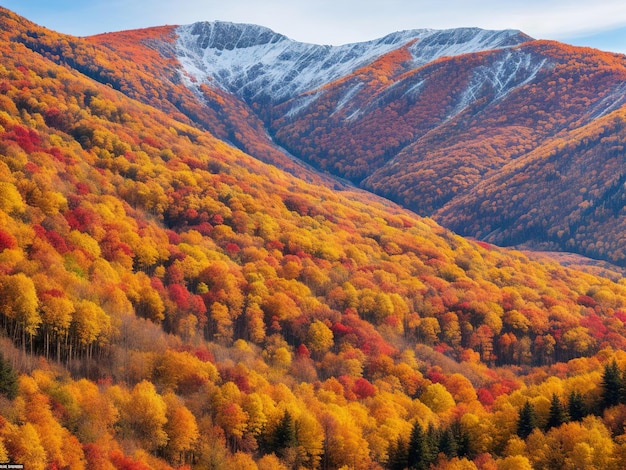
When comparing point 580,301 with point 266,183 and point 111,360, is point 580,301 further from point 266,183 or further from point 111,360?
point 111,360

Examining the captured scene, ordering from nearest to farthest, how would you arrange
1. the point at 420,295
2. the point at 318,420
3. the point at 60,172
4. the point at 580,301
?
1. the point at 318,420
2. the point at 60,172
3. the point at 420,295
4. the point at 580,301

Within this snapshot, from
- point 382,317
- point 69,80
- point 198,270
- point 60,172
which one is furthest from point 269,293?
point 69,80

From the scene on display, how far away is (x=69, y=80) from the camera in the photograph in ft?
615

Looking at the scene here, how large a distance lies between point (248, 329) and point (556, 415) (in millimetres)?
49602

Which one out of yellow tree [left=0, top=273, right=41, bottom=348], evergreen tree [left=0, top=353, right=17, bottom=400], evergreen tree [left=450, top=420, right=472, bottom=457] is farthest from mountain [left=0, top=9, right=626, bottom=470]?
evergreen tree [left=450, top=420, right=472, bottom=457]

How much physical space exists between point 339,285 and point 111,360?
191 feet

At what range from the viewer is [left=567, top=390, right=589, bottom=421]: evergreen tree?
82.4 m

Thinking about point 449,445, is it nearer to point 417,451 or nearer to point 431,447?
point 431,447

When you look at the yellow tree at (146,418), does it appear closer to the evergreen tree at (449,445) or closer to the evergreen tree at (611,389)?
the evergreen tree at (449,445)

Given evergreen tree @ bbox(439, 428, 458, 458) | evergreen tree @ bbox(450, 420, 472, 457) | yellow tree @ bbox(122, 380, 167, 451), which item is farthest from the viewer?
evergreen tree @ bbox(450, 420, 472, 457)

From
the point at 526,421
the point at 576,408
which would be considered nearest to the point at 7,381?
the point at 526,421

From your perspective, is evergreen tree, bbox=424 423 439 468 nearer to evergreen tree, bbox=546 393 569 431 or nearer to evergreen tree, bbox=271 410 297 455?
evergreen tree, bbox=546 393 569 431

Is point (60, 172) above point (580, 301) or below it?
above

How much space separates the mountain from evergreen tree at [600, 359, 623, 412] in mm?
265
